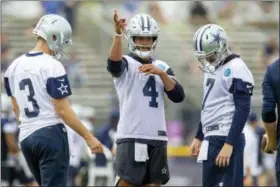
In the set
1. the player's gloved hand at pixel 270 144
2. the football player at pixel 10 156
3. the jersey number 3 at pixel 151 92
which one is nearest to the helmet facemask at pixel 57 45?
the jersey number 3 at pixel 151 92

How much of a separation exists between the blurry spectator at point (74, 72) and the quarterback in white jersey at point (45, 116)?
13484 mm

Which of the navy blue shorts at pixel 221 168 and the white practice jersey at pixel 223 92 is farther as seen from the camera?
the navy blue shorts at pixel 221 168

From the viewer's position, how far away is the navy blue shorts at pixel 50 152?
10766 mm

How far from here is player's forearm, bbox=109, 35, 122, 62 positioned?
1094 cm

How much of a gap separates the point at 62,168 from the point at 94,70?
15.7 m

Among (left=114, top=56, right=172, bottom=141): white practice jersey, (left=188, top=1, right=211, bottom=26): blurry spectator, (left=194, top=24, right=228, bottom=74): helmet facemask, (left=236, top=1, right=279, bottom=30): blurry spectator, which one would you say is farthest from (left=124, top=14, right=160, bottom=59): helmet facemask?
(left=236, top=1, right=279, bottom=30): blurry spectator

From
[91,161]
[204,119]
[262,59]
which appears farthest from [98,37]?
[204,119]

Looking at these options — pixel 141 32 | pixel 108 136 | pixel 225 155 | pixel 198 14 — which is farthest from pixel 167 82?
pixel 198 14

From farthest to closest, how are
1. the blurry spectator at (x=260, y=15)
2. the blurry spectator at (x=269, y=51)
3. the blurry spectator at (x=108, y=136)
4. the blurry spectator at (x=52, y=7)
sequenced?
the blurry spectator at (x=260, y=15), the blurry spectator at (x=269, y=51), the blurry spectator at (x=52, y=7), the blurry spectator at (x=108, y=136)

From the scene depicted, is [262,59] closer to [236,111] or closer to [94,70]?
[94,70]

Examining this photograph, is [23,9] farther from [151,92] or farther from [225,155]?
[225,155]

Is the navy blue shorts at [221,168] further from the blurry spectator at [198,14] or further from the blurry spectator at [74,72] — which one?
the blurry spectator at [198,14]

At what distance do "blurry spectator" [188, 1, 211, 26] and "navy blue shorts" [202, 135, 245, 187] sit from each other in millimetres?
15209

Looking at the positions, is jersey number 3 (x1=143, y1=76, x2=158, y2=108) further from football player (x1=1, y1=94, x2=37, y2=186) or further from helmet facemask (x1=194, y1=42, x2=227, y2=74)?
football player (x1=1, y1=94, x2=37, y2=186)
